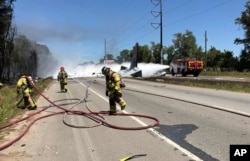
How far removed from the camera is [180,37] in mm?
125812

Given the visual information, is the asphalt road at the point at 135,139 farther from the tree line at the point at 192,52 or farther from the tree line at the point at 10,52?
the tree line at the point at 192,52

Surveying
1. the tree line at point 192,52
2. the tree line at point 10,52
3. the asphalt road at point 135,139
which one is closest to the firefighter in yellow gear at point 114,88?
the asphalt road at point 135,139

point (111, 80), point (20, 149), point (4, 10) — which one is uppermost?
point (4, 10)

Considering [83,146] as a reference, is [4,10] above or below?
above

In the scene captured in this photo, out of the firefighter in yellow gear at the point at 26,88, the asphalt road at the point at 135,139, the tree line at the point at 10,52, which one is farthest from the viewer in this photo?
the tree line at the point at 10,52

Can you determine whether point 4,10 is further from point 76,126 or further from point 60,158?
point 60,158

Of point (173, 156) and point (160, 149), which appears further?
point (160, 149)

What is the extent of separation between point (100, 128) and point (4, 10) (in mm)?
41148

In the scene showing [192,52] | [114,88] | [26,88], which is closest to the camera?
[114,88]

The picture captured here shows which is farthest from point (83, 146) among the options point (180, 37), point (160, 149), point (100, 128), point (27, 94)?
point (180, 37)

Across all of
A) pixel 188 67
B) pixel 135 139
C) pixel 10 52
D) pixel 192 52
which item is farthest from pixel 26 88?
pixel 192 52

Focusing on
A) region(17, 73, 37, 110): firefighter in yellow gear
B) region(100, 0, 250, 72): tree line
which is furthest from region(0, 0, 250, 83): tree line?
region(17, 73, 37, 110): firefighter in yellow gear

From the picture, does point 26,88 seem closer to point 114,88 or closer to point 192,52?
point 114,88

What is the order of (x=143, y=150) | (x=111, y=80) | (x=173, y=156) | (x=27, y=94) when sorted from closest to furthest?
(x=173, y=156) → (x=143, y=150) → (x=111, y=80) → (x=27, y=94)
